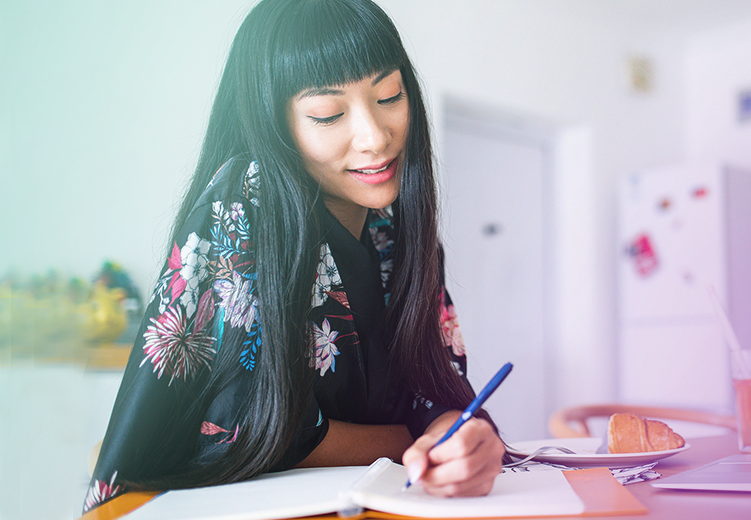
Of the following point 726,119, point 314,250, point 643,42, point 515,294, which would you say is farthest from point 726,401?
point 314,250

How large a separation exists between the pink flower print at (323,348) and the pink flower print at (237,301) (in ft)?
0.27

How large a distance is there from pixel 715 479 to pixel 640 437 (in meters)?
0.18

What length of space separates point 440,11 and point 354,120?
2.06 metres

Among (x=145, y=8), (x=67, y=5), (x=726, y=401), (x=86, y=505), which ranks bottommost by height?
(x=726, y=401)

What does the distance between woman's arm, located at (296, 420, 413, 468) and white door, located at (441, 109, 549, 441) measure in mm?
1852

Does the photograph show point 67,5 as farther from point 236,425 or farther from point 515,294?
point 515,294

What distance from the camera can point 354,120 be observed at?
0.80 metres

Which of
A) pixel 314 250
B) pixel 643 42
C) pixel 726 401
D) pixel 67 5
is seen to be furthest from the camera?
pixel 643 42

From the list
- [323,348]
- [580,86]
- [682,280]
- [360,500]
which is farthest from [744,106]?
[360,500]

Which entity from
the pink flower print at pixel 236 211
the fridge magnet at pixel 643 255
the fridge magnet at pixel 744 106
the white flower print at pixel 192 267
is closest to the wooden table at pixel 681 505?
the white flower print at pixel 192 267

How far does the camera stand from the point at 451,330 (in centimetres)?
94

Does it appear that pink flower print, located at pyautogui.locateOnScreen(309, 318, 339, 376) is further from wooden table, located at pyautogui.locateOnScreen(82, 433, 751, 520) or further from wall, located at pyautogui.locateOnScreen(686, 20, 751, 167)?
wall, located at pyautogui.locateOnScreen(686, 20, 751, 167)

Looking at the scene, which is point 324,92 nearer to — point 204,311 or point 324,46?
point 324,46

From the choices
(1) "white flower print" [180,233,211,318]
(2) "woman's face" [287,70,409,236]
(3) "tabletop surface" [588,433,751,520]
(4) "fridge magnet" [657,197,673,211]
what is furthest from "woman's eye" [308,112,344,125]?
(4) "fridge magnet" [657,197,673,211]
